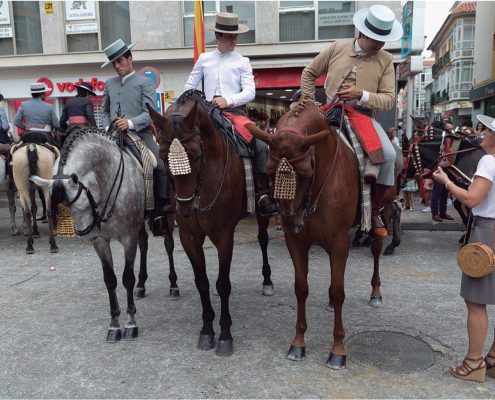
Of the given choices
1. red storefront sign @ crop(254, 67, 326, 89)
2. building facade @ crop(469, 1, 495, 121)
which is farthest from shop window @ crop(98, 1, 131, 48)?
building facade @ crop(469, 1, 495, 121)

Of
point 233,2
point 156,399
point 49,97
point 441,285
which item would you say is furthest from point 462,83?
point 156,399

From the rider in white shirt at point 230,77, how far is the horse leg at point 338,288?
887mm

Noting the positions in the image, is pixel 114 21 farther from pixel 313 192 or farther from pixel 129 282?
pixel 313 192

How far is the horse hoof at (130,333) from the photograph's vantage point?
4406 millimetres

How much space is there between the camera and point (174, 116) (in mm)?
3396

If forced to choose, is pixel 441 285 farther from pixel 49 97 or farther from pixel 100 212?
pixel 49 97

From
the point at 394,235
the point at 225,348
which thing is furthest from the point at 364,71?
the point at 394,235

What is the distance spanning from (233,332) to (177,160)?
6.92 feet

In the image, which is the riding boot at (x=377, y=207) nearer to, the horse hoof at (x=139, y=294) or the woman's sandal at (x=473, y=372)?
the woman's sandal at (x=473, y=372)

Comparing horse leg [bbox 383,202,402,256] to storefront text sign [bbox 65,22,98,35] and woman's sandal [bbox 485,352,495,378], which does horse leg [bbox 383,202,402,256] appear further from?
storefront text sign [bbox 65,22,98,35]

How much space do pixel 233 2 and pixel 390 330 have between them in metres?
12.4

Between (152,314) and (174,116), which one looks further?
(152,314)

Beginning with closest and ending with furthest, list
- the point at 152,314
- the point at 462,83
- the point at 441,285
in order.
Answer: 1. the point at 152,314
2. the point at 441,285
3. the point at 462,83

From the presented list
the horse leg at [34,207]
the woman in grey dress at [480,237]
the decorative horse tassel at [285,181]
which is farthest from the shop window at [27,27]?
the woman in grey dress at [480,237]
